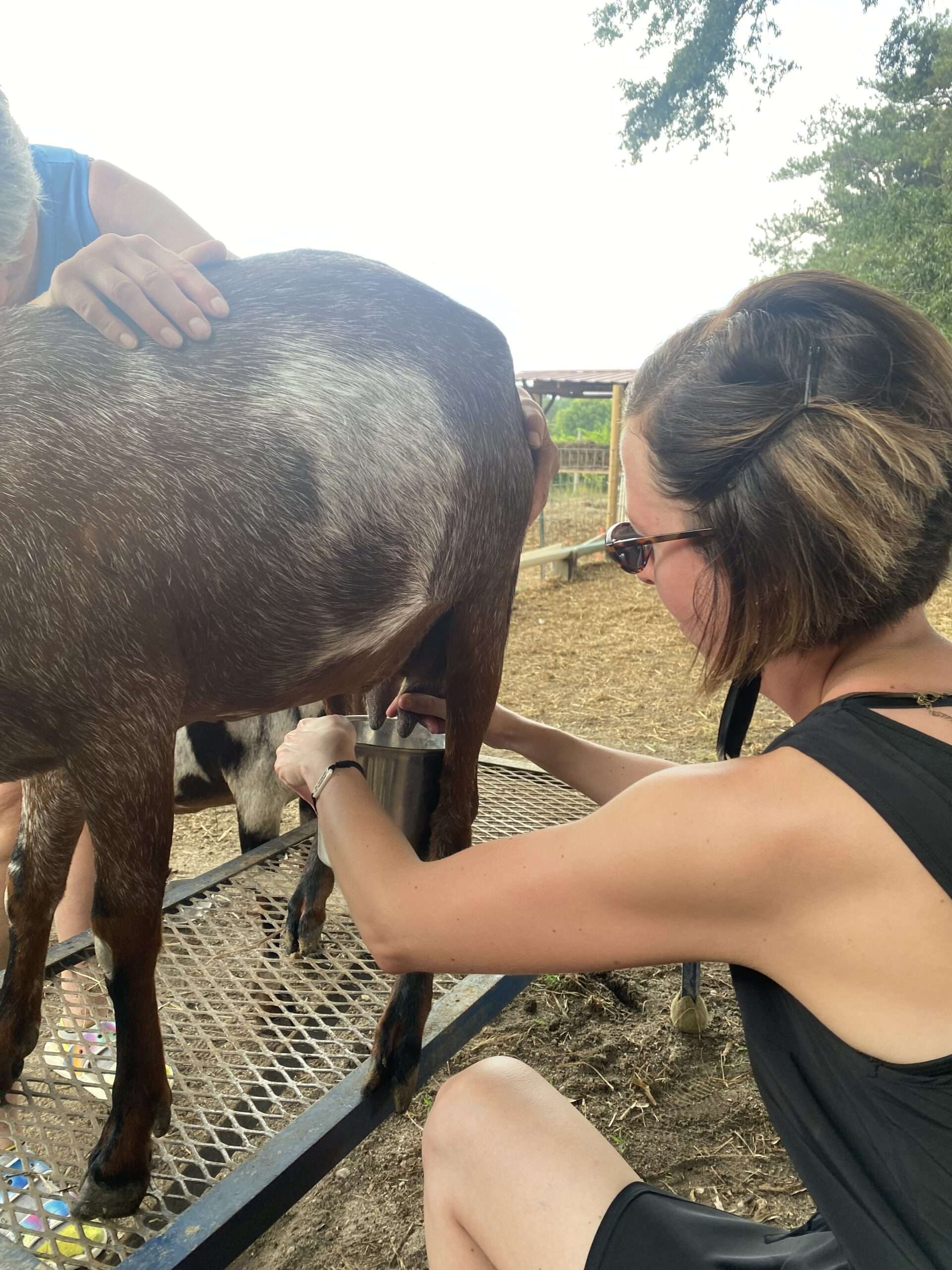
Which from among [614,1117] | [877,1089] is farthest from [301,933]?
[877,1089]

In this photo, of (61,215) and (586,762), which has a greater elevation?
(61,215)

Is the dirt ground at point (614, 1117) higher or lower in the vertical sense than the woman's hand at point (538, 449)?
lower

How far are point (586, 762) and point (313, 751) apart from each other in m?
0.66

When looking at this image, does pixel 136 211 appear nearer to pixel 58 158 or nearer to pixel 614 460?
pixel 58 158

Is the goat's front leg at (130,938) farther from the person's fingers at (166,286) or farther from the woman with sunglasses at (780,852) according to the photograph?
the person's fingers at (166,286)

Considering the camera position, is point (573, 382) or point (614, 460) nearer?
point (614, 460)

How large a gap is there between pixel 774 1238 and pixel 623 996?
1623 mm

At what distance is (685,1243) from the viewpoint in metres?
1.11

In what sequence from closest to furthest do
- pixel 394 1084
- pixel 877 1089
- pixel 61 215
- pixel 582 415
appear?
pixel 877 1089
pixel 394 1084
pixel 61 215
pixel 582 415

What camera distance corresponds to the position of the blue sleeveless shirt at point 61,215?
6.52 ft

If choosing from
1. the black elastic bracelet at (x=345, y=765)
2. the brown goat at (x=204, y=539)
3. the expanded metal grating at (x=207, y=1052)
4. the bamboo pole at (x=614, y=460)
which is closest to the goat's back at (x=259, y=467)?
the brown goat at (x=204, y=539)

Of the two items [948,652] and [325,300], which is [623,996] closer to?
[948,652]

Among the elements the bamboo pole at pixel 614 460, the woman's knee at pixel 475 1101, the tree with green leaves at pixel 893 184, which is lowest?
the bamboo pole at pixel 614 460

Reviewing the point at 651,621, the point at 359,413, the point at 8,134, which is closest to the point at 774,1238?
the point at 359,413
